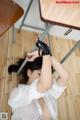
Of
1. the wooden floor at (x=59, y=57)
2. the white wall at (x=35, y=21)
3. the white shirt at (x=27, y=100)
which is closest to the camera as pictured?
the white shirt at (x=27, y=100)

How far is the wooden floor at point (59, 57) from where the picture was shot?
1.78m

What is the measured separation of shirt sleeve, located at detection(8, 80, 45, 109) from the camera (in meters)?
1.37

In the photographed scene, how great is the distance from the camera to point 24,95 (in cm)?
140

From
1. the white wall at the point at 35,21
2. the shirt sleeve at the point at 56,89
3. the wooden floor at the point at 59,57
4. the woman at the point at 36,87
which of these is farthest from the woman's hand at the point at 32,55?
the white wall at the point at 35,21

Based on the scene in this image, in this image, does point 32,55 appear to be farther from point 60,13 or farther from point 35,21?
point 35,21

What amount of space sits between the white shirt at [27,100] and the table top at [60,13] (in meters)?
0.43

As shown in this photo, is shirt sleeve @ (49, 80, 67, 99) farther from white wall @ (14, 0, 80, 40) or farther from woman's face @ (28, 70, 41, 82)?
white wall @ (14, 0, 80, 40)

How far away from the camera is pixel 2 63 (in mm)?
1885

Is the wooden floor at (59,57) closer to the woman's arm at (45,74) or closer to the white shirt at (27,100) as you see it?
the white shirt at (27,100)

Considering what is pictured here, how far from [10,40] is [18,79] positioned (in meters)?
0.44

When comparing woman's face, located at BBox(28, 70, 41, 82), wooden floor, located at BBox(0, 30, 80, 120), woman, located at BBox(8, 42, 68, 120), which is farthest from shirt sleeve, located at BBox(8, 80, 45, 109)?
wooden floor, located at BBox(0, 30, 80, 120)

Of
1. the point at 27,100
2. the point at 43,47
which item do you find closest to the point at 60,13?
the point at 43,47

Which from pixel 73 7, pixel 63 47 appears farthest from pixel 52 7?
pixel 63 47

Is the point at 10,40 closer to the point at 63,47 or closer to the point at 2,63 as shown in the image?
the point at 2,63
